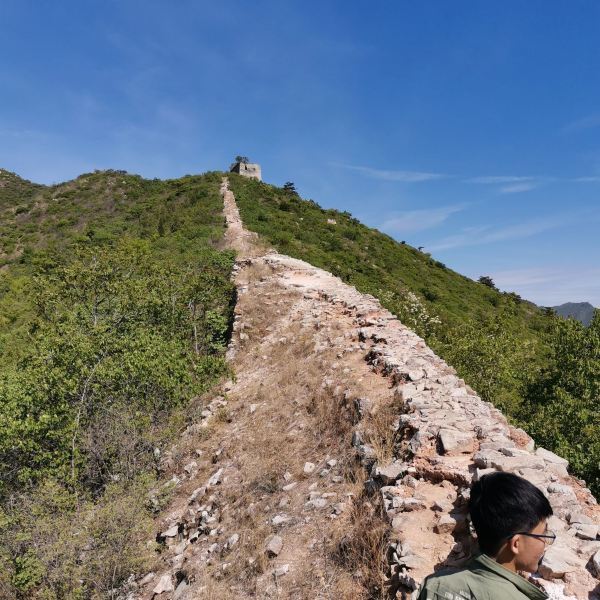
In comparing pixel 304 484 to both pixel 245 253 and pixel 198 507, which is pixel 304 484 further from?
pixel 245 253

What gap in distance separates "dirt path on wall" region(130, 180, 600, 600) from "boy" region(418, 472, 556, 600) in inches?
58.0

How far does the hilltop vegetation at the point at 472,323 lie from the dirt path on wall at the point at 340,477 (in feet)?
14.0

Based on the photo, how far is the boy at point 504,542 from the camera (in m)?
2.27

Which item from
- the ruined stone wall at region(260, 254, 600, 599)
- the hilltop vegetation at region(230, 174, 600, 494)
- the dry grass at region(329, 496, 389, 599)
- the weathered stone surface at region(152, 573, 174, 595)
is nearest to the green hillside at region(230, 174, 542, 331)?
the hilltop vegetation at region(230, 174, 600, 494)

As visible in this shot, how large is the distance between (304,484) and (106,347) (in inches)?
263

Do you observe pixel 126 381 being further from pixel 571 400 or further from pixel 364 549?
pixel 571 400

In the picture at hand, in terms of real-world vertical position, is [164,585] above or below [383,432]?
below

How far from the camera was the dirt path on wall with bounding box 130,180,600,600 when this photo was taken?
4.32 metres

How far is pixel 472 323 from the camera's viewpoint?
796 inches

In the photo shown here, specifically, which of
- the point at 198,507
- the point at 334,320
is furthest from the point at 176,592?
the point at 334,320

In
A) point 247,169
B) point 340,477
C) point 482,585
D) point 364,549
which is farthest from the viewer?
point 247,169

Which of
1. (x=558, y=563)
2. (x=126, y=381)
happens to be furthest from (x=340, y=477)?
(x=126, y=381)

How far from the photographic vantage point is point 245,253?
2481 cm

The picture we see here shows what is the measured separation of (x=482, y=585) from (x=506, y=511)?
41 cm
